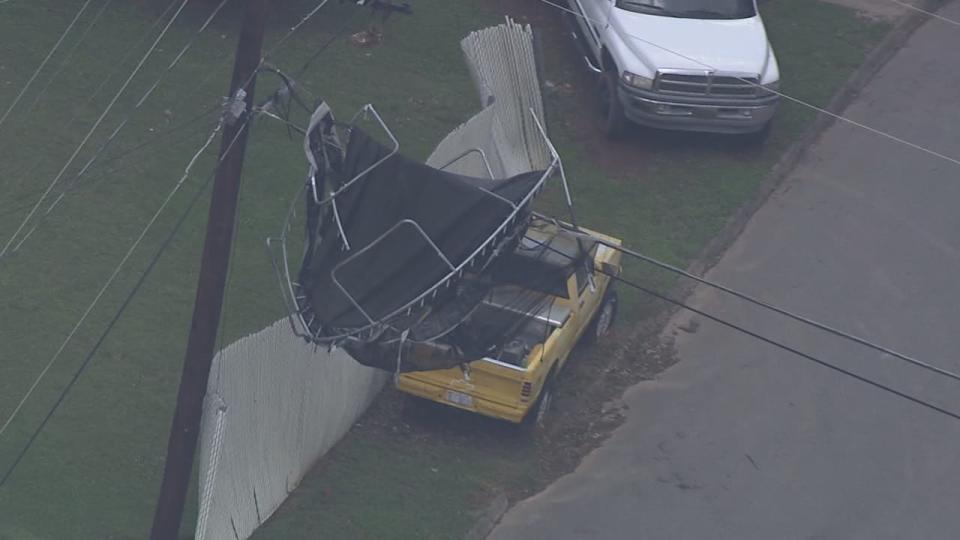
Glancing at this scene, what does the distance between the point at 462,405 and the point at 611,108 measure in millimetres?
6655

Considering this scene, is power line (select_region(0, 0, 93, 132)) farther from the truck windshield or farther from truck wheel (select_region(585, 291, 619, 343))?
truck wheel (select_region(585, 291, 619, 343))

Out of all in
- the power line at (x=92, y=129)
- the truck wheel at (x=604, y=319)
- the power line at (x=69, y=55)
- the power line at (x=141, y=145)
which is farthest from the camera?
the power line at (x=69, y=55)

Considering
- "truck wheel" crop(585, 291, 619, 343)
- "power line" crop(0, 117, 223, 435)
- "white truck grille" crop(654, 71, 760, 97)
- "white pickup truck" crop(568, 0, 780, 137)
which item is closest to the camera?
"power line" crop(0, 117, 223, 435)

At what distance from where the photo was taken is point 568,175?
19.4 meters

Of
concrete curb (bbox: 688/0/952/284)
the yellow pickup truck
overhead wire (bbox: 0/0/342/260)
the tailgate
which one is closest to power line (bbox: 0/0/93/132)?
overhead wire (bbox: 0/0/342/260)

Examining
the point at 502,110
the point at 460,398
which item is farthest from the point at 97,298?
the point at 502,110

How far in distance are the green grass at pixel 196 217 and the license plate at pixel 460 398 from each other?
0.58 m

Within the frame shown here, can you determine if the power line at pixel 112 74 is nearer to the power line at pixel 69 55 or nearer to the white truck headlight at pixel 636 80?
the power line at pixel 69 55

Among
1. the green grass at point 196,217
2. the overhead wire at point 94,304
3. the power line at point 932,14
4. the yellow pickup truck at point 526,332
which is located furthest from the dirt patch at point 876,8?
the overhead wire at point 94,304

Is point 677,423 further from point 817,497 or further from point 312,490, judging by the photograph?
point 312,490

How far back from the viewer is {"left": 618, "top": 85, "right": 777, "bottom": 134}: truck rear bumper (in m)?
19.1

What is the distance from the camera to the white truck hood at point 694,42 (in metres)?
19.1

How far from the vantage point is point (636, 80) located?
19078mm

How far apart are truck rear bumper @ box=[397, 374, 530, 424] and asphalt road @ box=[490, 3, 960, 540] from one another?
2.73 ft
